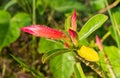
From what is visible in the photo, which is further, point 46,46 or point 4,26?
point 4,26

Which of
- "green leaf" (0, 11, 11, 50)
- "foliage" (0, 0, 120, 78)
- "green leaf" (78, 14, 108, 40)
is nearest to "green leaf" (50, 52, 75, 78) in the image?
"foliage" (0, 0, 120, 78)

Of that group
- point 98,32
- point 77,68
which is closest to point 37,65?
point 98,32

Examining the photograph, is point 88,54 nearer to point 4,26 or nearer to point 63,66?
point 63,66

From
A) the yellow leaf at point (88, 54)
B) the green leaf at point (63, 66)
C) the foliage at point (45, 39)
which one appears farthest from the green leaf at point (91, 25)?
the green leaf at point (63, 66)

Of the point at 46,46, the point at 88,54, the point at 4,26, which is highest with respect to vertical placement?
the point at 4,26

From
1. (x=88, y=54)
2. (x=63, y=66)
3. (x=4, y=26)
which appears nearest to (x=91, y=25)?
(x=88, y=54)

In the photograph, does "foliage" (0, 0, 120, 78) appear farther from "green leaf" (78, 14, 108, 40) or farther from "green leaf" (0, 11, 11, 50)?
"green leaf" (78, 14, 108, 40)

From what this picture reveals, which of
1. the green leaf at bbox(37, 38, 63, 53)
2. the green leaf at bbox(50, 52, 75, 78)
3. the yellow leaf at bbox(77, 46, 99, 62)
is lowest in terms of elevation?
the yellow leaf at bbox(77, 46, 99, 62)
